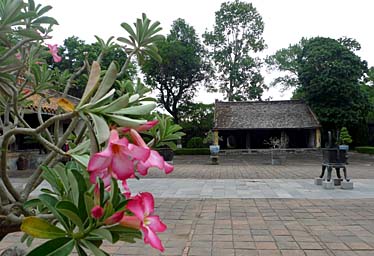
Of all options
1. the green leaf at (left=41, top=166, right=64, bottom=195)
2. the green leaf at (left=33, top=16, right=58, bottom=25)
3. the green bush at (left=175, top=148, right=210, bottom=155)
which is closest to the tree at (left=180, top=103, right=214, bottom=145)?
the green bush at (left=175, top=148, right=210, bottom=155)

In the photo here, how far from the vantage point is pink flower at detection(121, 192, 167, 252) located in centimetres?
83

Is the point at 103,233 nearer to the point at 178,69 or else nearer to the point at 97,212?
the point at 97,212

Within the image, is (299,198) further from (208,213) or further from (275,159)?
(275,159)

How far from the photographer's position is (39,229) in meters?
0.83

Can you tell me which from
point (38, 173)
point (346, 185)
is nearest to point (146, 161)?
point (38, 173)

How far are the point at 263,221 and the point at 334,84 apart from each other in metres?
18.2

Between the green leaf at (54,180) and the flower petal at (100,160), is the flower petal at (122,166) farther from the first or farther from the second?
the green leaf at (54,180)

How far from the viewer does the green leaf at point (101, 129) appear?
0.75 meters

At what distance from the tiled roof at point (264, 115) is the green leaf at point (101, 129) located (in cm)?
2266

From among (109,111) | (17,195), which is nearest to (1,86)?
(17,195)

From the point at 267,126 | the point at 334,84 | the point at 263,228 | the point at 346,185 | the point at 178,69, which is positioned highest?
the point at 178,69

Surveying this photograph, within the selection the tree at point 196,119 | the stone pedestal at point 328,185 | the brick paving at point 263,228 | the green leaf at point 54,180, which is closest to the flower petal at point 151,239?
the green leaf at point 54,180

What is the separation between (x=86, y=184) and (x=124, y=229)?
15cm

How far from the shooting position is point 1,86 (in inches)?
53.9
